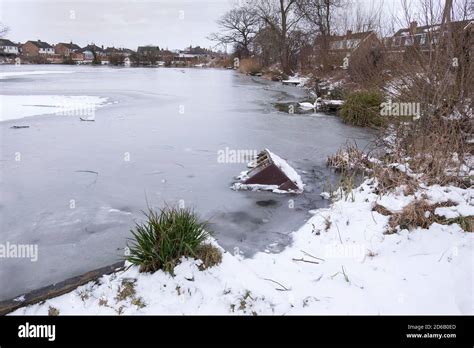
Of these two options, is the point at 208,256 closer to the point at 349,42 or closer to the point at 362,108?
the point at 362,108

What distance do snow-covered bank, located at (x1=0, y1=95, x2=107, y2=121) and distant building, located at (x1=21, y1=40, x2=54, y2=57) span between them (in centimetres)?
8247

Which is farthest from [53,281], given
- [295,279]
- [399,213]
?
[399,213]

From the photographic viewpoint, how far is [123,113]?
1429 cm

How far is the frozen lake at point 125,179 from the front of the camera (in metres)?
4.56

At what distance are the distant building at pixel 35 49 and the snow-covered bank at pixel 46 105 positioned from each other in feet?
271

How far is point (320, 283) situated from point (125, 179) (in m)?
4.41

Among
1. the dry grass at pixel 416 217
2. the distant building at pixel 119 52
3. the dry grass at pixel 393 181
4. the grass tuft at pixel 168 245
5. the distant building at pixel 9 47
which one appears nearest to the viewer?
the grass tuft at pixel 168 245

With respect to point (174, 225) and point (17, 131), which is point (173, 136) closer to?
point (17, 131)

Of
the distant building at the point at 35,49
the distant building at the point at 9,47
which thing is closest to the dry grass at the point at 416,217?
the distant building at the point at 9,47

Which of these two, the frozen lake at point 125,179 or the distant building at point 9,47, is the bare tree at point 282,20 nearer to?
the frozen lake at point 125,179

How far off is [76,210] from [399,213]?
4.49 metres

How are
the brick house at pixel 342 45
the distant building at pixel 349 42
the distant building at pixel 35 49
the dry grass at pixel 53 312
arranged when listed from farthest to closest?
the distant building at pixel 35 49 < the brick house at pixel 342 45 < the distant building at pixel 349 42 < the dry grass at pixel 53 312

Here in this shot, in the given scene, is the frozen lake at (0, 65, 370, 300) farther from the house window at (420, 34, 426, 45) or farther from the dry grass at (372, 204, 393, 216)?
the house window at (420, 34, 426, 45)

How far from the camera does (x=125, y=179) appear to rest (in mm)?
6867
